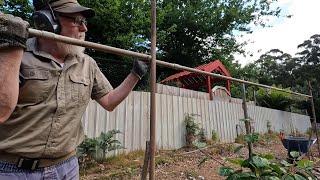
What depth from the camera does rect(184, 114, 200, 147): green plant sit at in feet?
28.6

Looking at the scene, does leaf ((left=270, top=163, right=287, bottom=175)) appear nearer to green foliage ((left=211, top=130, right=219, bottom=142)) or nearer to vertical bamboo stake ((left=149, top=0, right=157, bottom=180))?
vertical bamboo stake ((left=149, top=0, right=157, bottom=180))

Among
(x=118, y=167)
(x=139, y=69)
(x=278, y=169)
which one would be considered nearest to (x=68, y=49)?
(x=139, y=69)

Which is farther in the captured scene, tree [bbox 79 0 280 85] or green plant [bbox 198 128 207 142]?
tree [bbox 79 0 280 85]

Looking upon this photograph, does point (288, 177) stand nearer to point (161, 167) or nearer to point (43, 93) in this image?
point (43, 93)

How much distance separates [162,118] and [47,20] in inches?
258

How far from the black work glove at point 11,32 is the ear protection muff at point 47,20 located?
1.32 feet

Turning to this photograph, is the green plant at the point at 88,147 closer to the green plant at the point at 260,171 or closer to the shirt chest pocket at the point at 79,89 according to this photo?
the green plant at the point at 260,171

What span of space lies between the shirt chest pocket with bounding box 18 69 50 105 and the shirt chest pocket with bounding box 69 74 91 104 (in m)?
0.17

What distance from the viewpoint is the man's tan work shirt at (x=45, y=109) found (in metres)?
1.70

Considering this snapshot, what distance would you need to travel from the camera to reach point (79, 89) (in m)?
1.96

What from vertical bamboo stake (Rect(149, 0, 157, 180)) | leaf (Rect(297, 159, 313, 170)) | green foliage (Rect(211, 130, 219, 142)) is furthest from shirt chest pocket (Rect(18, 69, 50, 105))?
green foliage (Rect(211, 130, 219, 142))

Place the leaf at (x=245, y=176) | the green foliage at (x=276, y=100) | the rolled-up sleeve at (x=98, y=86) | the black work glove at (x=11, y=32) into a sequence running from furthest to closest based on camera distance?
the green foliage at (x=276, y=100) → the leaf at (x=245, y=176) → the rolled-up sleeve at (x=98, y=86) → the black work glove at (x=11, y=32)

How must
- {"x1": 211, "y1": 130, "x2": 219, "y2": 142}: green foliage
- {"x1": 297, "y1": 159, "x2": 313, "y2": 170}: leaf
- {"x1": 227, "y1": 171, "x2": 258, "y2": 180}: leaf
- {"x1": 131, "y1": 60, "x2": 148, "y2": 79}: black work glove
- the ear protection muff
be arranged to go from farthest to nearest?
{"x1": 211, "y1": 130, "x2": 219, "y2": 142}: green foliage, {"x1": 297, "y1": 159, "x2": 313, "y2": 170}: leaf, {"x1": 227, "y1": 171, "x2": 258, "y2": 180}: leaf, {"x1": 131, "y1": 60, "x2": 148, "y2": 79}: black work glove, the ear protection muff

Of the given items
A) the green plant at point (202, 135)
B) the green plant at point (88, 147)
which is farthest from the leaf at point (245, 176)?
the green plant at point (202, 135)
